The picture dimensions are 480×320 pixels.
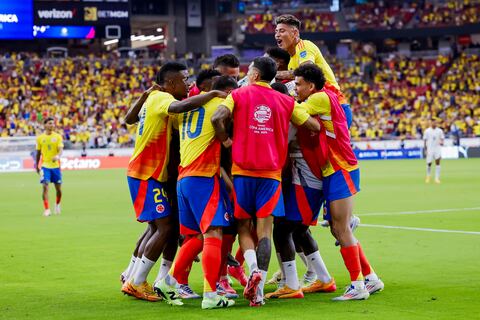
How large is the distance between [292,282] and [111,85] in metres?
56.2

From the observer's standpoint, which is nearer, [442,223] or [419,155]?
[442,223]

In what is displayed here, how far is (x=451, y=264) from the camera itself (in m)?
12.5

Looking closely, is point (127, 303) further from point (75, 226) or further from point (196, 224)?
point (75, 226)

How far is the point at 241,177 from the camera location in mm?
9461

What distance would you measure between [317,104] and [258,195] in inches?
47.6

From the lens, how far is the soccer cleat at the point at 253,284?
9016mm

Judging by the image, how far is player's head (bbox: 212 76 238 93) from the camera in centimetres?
981

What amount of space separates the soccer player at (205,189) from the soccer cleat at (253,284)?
0.89 ft

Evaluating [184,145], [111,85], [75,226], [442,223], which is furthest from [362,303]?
[111,85]

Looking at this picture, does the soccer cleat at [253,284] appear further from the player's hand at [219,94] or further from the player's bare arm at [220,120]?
the player's hand at [219,94]

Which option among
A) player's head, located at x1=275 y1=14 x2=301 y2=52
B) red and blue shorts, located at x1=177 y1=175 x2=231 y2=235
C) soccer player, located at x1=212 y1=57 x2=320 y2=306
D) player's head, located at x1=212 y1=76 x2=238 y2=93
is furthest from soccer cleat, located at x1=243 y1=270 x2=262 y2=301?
player's head, located at x1=275 y1=14 x2=301 y2=52

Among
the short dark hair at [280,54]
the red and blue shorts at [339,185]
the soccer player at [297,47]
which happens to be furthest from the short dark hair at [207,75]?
the red and blue shorts at [339,185]

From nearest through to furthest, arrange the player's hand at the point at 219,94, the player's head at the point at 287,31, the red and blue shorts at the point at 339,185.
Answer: the player's hand at the point at 219,94, the red and blue shorts at the point at 339,185, the player's head at the point at 287,31

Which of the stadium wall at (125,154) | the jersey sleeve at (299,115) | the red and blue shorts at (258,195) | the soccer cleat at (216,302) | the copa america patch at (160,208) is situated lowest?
the stadium wall at (125,154)
